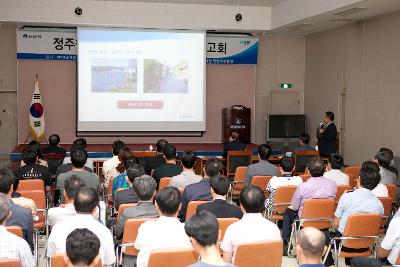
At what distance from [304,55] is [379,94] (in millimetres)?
3790

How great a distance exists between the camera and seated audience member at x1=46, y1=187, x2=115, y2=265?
3.46 metres

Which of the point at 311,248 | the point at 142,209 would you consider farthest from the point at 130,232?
the point at 311,248

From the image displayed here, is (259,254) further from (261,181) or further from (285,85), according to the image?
(285,85)

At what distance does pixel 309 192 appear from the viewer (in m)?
5.51

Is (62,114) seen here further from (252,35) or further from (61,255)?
(61,255)

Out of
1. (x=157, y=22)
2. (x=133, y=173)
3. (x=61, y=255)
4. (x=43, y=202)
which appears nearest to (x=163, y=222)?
(x=61, y=255)

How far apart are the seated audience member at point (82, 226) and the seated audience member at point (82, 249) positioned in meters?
0.85

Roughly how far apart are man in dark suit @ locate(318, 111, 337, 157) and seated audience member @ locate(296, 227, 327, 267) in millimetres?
8123

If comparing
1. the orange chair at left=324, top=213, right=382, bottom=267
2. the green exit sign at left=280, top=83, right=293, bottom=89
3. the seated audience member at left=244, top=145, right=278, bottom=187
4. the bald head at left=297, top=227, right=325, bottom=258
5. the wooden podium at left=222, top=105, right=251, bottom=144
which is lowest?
the orange chair at left=324, top=213, right=382, bottom=267

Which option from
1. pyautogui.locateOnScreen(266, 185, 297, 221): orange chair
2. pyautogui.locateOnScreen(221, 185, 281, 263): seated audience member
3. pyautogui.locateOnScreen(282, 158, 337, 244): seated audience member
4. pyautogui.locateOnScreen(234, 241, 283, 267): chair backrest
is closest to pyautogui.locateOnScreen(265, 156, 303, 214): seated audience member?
pyautogui.locateOnScreen(266, 185, 297, 221): orange chair

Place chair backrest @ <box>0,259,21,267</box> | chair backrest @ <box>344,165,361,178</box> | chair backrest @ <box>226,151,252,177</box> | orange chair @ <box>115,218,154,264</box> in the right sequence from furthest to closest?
1. chair backrest @ <box>226,151,252,177</box>
2. chair backrest @ <box>344,165,361,178</box>
3. orange chair @ <box>115,218,154,264</box>
4. chair backrest @ <box>0,259,21,267</box>

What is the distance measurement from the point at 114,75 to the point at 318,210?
7938 mm

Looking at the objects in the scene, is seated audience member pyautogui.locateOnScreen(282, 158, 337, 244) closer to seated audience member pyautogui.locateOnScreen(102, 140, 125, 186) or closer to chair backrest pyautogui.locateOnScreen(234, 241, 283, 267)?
chair backrest pyautogui.locateOnScreen(234, 241, 283, 267)

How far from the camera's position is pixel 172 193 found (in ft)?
12.2
